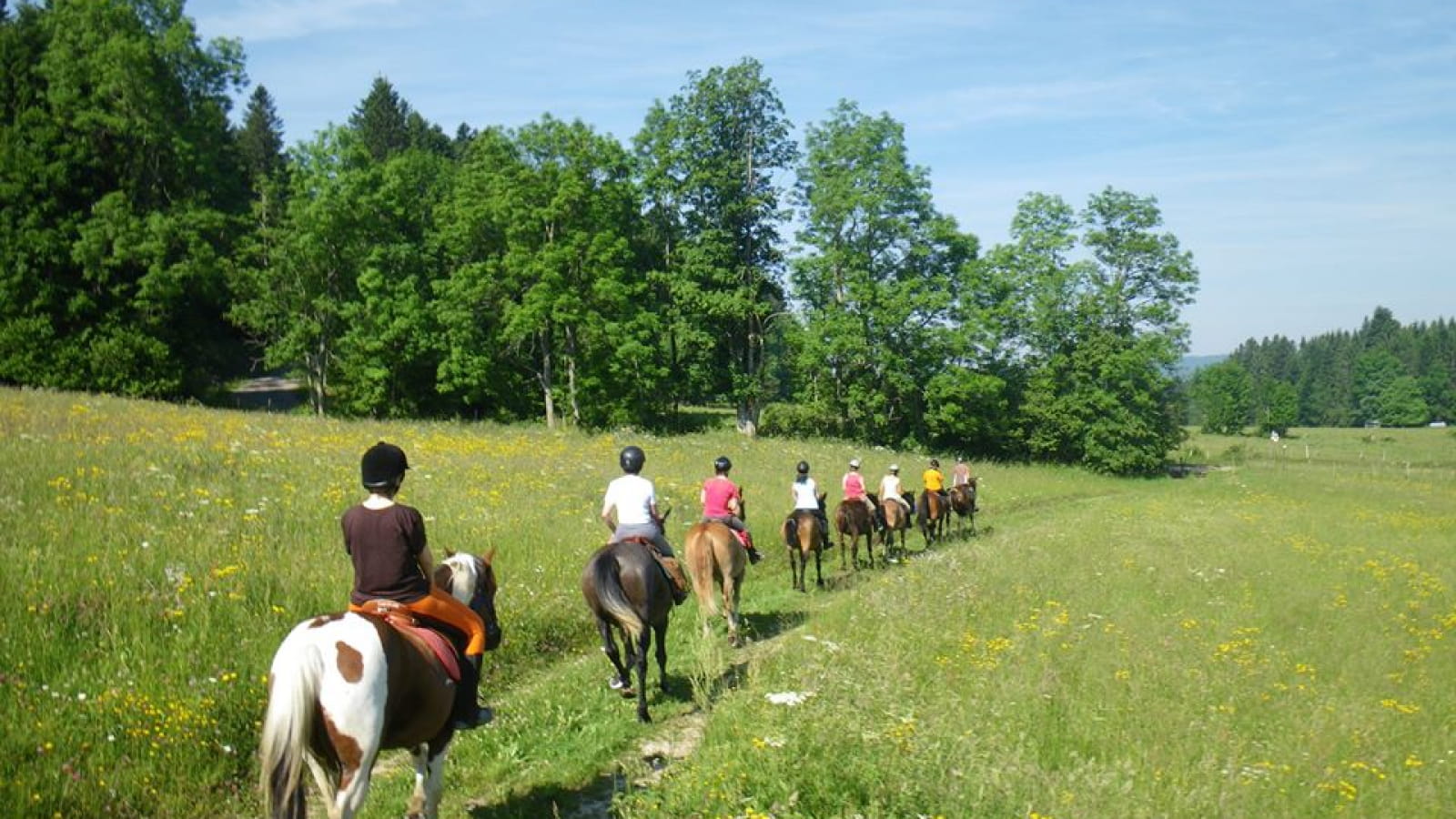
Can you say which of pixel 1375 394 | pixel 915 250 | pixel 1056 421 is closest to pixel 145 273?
pixel 915 250

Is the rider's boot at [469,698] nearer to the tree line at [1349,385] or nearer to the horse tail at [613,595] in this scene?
the horse tail at [613,595]

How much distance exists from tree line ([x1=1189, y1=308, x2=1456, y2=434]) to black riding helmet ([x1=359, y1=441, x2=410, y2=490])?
12989 cm

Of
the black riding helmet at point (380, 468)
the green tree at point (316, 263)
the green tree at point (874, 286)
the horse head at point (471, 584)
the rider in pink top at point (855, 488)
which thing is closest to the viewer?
the black riding helmet at point (380, 468)

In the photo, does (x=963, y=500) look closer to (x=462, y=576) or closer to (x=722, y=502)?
(x=722, y=502)

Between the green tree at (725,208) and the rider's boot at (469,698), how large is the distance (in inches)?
1455

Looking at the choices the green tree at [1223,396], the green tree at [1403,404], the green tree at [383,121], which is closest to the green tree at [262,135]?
the green tree at [383,121]

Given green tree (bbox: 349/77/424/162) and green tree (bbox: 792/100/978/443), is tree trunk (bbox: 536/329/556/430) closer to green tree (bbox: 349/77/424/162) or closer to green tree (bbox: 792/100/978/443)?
green tree (bbox: 792/100/978/443)

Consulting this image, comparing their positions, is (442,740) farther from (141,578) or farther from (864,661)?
(141,578)

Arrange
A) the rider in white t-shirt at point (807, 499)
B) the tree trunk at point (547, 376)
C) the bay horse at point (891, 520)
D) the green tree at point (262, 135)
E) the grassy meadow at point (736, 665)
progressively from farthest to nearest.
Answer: the green tree at point (262, 135), the tree trunk at point (547, 376), the bay horse at point (891, 520), the rider in white t-shirt at point (807, 499), the grassy meadow at point (736, 665)

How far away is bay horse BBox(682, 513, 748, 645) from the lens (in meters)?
10.5

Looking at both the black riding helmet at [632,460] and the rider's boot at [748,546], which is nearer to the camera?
the black riding helmet at [632,460]

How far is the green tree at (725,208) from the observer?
4331 centimetres

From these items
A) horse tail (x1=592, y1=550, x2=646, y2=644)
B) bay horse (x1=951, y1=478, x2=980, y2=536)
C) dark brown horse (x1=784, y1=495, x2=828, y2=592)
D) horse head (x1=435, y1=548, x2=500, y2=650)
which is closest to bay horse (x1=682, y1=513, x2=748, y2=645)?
horse tail (x1=592, y1=550, x2=646, y2=644)

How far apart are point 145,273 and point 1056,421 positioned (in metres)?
46.0
